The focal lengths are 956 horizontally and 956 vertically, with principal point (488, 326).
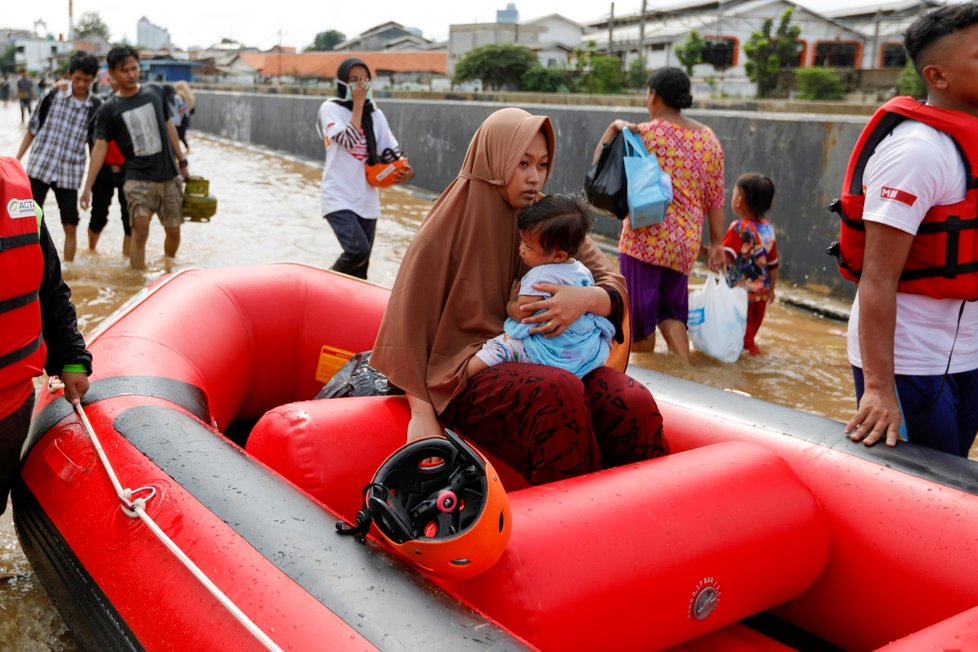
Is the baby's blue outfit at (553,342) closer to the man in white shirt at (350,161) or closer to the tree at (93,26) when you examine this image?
the man in white shirt at (350,161)

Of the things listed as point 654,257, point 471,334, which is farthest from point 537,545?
point 654,257

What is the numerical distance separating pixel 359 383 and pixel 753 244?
3.26 meters

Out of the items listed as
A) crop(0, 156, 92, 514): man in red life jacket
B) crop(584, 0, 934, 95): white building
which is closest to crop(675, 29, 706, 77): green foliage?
crop(584, 0, 934, 95): white building

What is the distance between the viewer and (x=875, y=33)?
140 ft

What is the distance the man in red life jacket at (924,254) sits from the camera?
2.37 metres

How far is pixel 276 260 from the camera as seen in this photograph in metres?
8.34

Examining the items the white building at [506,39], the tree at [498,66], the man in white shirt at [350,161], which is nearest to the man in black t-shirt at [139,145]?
the man in white shirt at [350,161]

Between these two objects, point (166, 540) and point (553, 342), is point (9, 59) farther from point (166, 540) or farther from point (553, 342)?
point (166, 540)

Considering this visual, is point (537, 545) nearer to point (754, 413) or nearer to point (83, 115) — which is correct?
point (754, 413)

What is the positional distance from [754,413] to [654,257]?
2.26m

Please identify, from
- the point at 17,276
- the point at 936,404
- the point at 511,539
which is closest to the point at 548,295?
the point at 511,539

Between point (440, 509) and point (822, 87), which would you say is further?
point (822, 87)

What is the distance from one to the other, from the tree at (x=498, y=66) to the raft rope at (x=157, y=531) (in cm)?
4036

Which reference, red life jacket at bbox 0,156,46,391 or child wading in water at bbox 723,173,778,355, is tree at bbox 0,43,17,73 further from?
red life jacket at bbox 0,156,46,391
